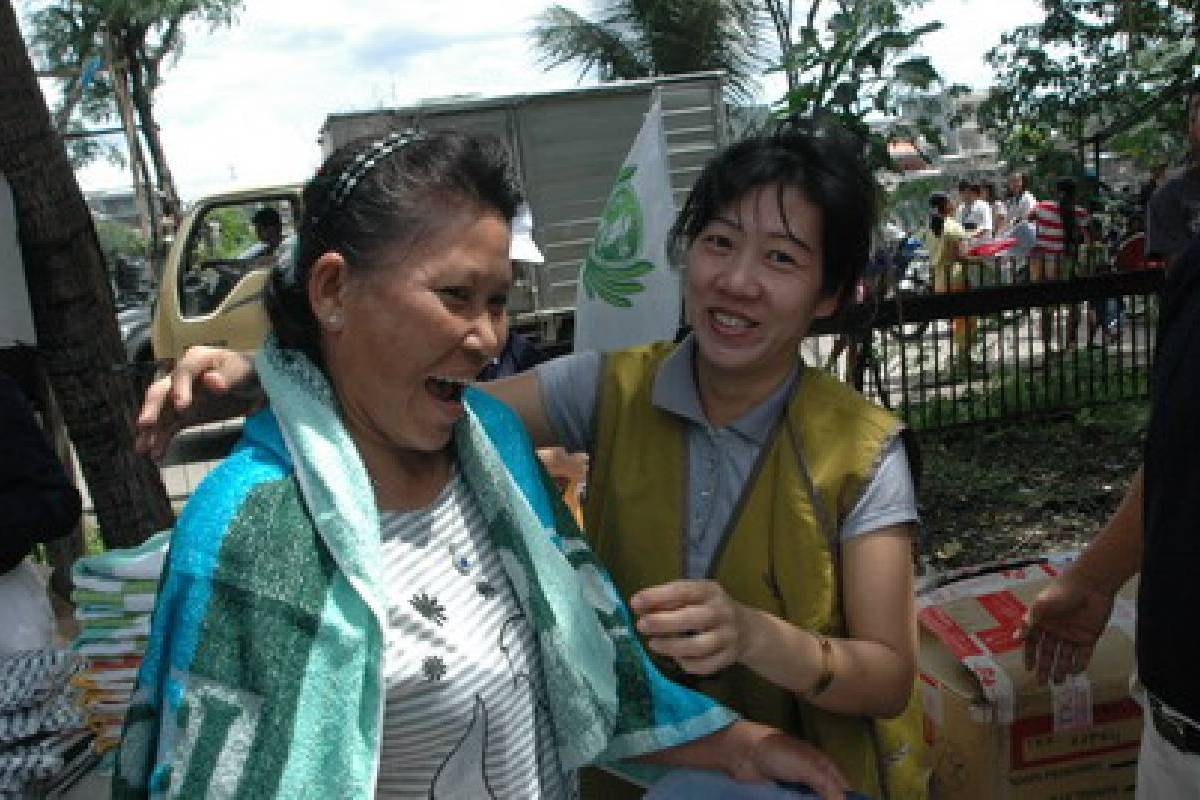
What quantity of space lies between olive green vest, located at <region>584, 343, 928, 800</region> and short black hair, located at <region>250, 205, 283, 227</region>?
852cm

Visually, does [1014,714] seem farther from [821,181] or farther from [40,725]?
[40,725]

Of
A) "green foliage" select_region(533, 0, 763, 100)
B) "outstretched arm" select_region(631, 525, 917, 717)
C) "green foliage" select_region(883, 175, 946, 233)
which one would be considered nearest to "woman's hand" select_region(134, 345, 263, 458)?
"outstretched arm" select_region(631, 525, 917, 717)

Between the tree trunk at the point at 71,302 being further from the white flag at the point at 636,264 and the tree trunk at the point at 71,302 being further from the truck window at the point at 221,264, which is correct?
the truck window at the point at 221,264

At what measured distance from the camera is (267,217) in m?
9.76

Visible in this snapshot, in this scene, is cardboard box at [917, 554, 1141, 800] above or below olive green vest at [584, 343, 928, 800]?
below

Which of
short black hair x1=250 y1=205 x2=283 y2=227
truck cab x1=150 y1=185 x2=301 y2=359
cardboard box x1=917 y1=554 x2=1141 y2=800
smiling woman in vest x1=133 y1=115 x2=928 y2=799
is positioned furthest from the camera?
truck cab x1=150 y1=185 x2=301 y2=359

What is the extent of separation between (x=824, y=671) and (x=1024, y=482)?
533 centimetres

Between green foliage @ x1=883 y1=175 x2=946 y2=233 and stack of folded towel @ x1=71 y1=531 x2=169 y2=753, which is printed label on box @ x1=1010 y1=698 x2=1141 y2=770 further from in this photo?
green foliage @ x1=883 y1=175 x2=946 y2=233

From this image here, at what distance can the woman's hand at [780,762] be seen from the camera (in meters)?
1.51

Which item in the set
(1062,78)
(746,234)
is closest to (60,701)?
(746,234)

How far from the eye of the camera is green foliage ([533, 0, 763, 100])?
51.8 feet

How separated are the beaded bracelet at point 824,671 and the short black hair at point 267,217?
894 centimetres

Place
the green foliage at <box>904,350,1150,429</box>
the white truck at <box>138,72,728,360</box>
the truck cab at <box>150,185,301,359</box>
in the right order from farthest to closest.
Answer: the white truck at <box>138,72,728,360</box>, the truck cab at <box>150,185,301,359</box>, the green foliage at <box>904,350,1150,429</box>

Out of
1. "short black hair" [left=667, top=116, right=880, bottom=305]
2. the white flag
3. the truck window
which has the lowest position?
the truck window
